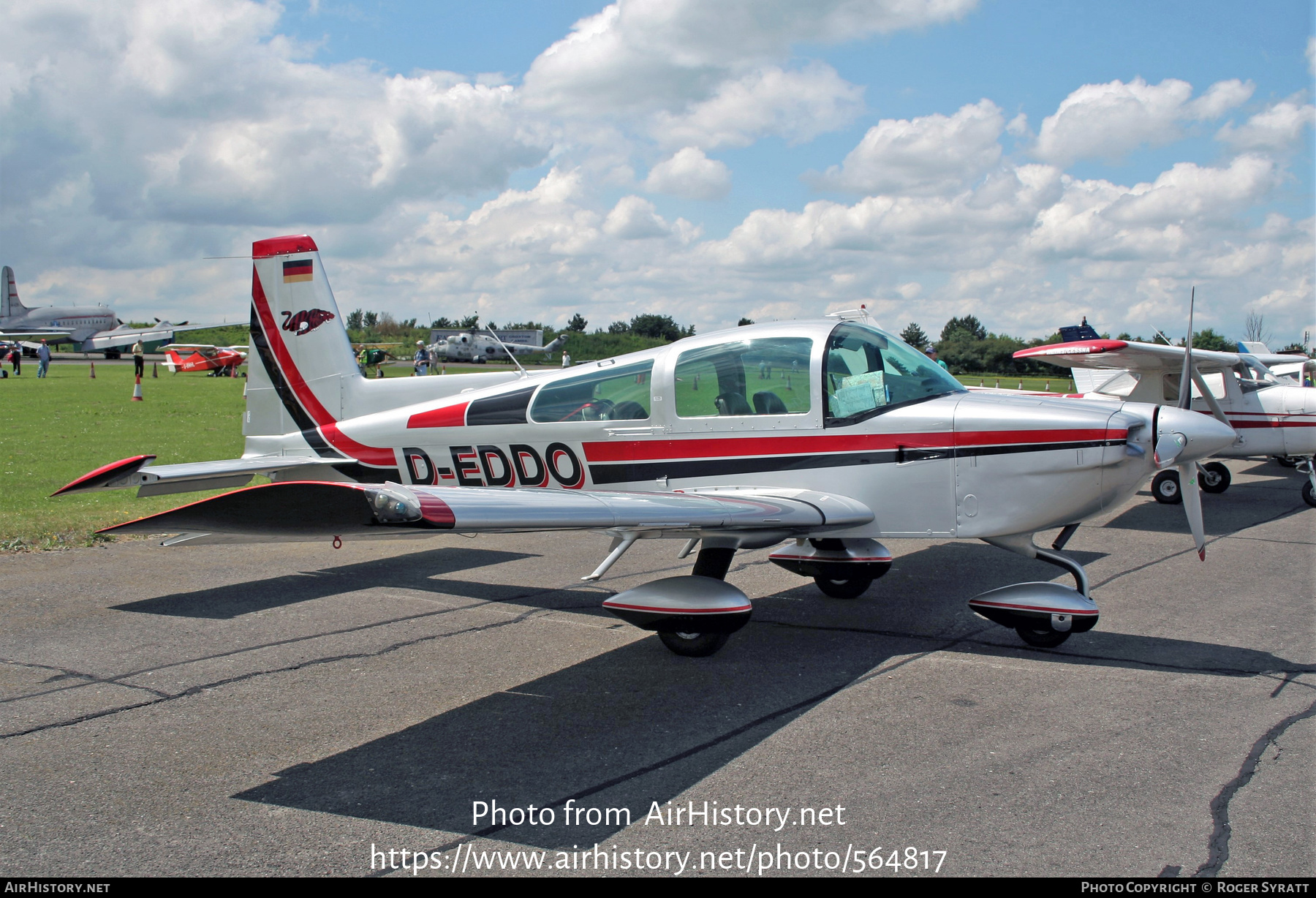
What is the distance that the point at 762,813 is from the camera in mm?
3469

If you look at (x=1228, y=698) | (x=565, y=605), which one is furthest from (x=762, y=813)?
(x=565, y=605)

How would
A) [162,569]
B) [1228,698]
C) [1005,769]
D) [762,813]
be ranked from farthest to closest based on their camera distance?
[162,569]
[1228,698]
[1005,769]
[762,813]

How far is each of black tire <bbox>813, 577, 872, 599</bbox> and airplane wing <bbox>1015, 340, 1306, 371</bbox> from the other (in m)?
6.78

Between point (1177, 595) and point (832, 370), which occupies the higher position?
point (832, 370)

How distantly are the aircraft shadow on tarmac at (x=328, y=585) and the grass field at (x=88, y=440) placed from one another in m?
2.84

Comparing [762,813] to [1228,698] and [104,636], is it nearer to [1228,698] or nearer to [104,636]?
[1228,698]

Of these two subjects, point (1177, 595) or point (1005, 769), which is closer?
point (1005, 769)

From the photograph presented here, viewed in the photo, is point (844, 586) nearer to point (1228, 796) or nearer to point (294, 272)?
point (1228, 796)

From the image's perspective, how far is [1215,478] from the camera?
531 inches

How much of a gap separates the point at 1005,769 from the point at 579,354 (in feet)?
158

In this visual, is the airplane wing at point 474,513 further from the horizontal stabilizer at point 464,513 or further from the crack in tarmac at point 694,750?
the crack in tarmac at point 694,750

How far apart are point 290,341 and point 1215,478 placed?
12939mm

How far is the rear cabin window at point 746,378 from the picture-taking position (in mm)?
5980
